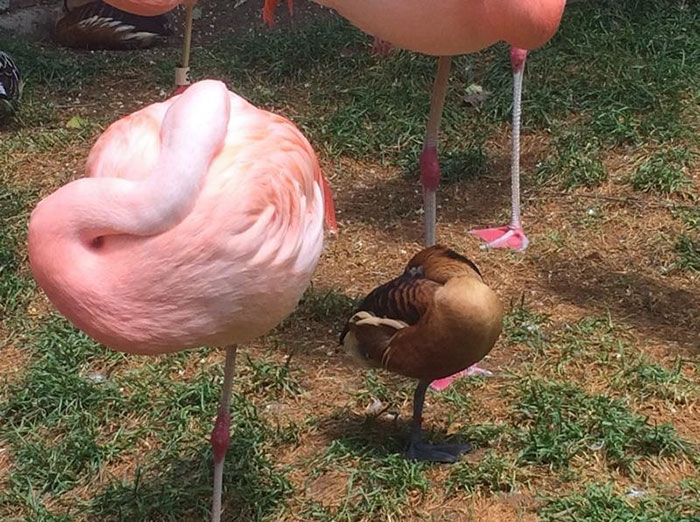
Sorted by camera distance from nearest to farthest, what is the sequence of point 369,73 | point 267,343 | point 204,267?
point 204,267, point 267,343, point 369,73

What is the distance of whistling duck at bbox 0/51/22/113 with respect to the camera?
5.38 m

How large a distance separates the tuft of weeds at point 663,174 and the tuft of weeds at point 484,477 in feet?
7.54

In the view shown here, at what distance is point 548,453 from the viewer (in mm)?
3043

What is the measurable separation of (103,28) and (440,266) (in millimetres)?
4039

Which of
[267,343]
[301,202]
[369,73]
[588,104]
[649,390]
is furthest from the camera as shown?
[369,73]

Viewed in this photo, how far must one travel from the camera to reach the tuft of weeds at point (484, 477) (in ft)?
9.75

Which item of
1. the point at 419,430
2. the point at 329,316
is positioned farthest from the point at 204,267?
the point at 329,316

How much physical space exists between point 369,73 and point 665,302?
2.56 m

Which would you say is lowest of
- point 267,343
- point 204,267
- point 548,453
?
point 267,343

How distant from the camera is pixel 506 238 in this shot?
444cm

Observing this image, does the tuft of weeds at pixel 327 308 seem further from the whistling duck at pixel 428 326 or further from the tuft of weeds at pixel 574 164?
the tuft of weeds at pixel 574 164

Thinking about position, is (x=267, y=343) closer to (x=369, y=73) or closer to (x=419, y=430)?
(x=419, y=430)

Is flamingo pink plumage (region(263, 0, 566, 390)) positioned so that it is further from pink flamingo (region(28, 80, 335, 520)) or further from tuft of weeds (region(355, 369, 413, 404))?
tuft of weeds (region(355, 369, 413, 404))

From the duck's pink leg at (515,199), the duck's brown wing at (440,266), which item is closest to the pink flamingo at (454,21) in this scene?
the duck's brown wing at (440,266)
